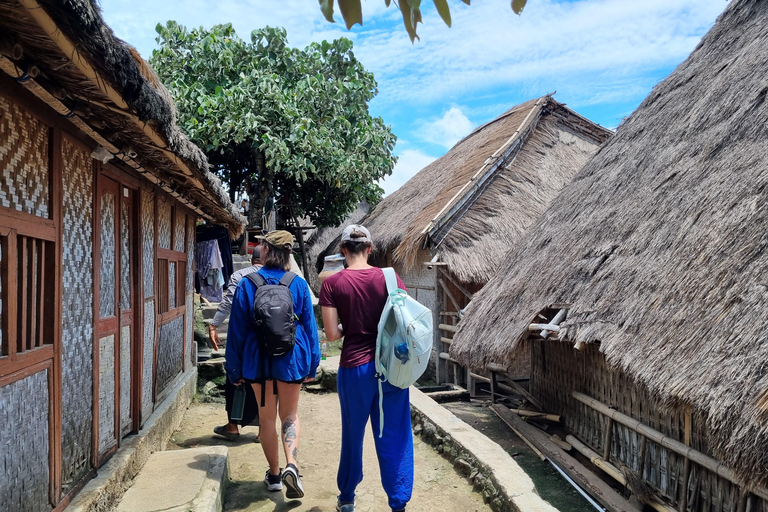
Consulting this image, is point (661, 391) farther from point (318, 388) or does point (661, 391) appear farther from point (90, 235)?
point (318, 388)

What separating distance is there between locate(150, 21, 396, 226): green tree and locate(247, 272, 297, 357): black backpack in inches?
360

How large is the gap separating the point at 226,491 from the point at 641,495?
3.15 meters

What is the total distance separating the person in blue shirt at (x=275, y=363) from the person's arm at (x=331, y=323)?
0.46 metres

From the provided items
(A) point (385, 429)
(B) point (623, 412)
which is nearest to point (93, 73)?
(A) point (385, 429)

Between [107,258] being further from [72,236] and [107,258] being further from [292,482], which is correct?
[292,482]

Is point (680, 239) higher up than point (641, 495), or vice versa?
point (680, 239)

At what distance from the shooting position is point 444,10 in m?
1.22

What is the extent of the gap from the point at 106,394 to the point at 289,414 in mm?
1190

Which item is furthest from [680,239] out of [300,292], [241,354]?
[241,354]

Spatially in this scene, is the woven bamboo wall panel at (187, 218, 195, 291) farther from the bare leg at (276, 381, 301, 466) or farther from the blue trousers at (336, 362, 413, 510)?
the blue trousers at (336, 362, 413, 510)

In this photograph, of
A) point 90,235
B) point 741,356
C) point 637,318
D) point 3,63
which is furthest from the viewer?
point 637,318

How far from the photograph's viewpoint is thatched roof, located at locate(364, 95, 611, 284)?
941 cm

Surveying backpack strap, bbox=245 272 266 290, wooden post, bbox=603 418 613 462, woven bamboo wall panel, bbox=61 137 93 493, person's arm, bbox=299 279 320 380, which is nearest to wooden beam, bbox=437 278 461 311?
wooden post, bbox=603 418 613 462

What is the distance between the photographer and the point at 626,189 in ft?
19.0
